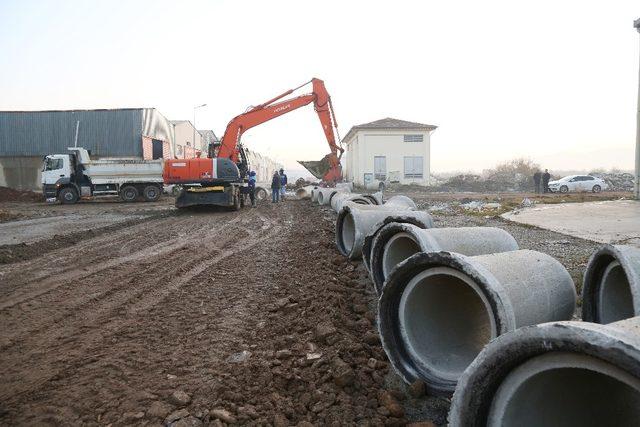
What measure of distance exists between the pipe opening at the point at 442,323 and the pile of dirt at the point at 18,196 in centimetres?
2933

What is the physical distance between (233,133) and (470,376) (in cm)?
1762

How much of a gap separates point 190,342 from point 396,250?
7.68 ft

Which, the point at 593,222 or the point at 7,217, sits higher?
the point at 593,222

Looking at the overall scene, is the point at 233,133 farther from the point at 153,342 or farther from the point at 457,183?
the point at 457,183

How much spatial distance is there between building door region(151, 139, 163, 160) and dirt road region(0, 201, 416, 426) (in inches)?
1177

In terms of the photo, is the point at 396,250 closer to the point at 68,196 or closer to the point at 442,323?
the point at 442,323

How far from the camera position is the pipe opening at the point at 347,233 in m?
8.04

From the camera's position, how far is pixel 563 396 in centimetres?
219

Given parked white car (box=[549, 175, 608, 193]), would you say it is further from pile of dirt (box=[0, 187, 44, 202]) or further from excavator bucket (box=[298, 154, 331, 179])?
pile of dirt (box=[0, 187, 44, 202])

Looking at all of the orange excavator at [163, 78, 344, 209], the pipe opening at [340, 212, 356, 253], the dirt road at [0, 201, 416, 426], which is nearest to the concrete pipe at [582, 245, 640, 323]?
the dirt road at [0, 201, 416, 426]

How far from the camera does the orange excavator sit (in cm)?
1656

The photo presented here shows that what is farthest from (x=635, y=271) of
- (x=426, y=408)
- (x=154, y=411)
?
(x=154, y=411)

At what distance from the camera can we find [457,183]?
38.4 m

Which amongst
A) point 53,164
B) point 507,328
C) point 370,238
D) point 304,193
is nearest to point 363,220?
point 370,238
